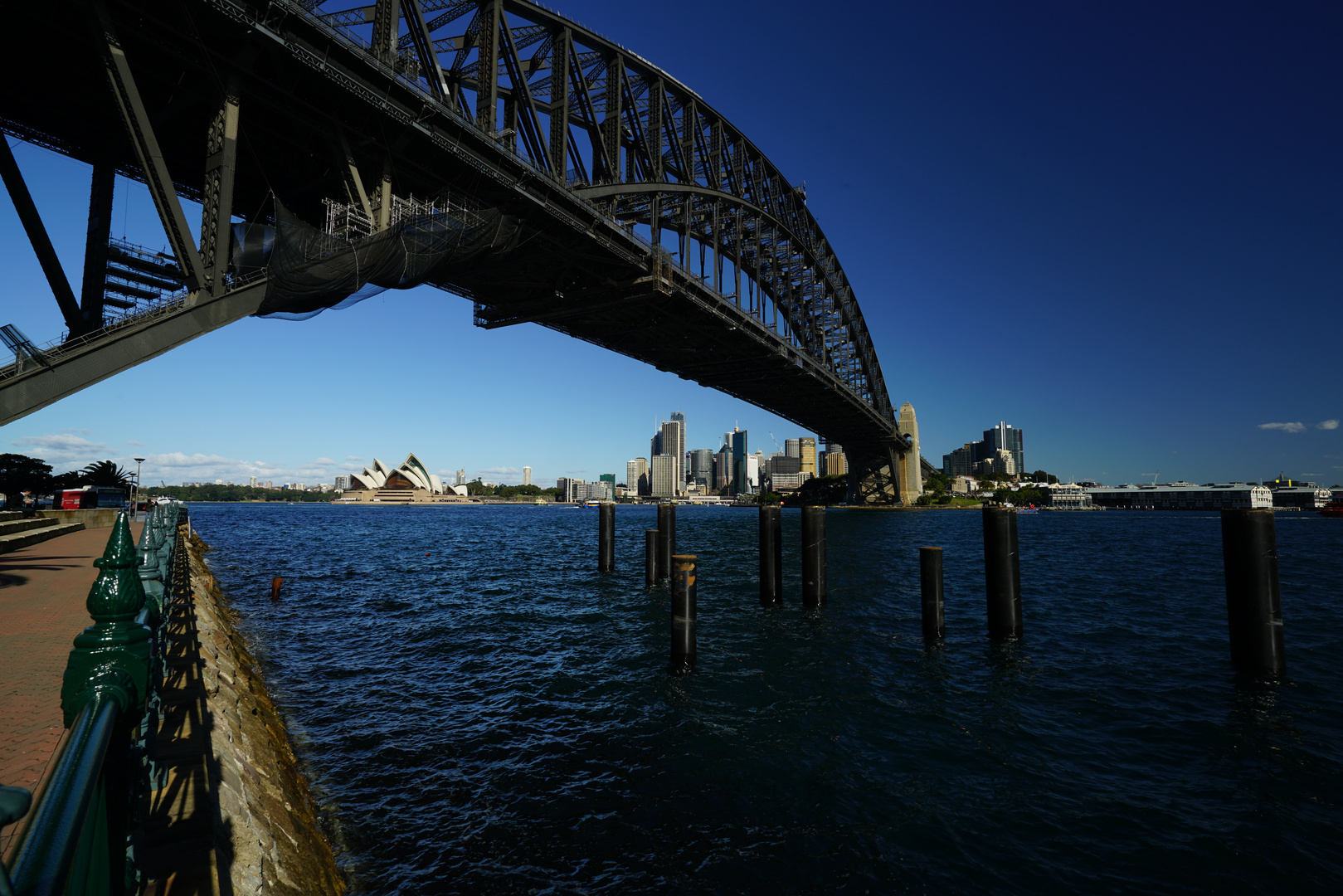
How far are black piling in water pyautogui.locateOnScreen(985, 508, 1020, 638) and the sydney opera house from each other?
180978mm

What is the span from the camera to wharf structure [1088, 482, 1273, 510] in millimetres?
144375

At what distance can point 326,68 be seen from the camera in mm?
Answer: 17297

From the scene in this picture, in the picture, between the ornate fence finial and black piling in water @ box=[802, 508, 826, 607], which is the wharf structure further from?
the ornate fence finial

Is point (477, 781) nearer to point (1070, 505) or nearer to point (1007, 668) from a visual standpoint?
point (1007, 668)

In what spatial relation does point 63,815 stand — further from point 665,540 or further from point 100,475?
point 100,475

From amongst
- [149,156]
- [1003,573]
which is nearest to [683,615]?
[1003,573]

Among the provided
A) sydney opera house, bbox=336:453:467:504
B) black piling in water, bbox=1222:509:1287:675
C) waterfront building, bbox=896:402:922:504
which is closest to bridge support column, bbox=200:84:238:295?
black piling in water, bbox=1222:509:1287:675

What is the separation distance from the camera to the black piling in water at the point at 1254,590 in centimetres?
1213

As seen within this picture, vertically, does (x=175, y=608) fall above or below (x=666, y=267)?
below

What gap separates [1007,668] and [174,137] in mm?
30071

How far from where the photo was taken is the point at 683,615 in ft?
44.4

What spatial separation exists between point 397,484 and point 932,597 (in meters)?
192

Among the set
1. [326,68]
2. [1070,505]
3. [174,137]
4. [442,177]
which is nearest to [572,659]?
[326,68]

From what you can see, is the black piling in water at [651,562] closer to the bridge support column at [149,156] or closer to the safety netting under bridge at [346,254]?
the safety netting under bridge at [346,254]
